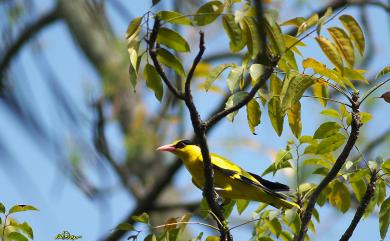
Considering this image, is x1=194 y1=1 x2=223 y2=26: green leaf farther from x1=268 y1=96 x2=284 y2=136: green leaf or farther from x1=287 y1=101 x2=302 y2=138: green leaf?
x1=287 y1=101 x2=302 y2=138: green leaf

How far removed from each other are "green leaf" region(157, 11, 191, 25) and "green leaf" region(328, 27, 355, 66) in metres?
0.55

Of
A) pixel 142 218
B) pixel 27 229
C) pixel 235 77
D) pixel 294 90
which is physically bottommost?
pixel 142 218

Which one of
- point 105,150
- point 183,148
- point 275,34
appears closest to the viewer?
point 275,34

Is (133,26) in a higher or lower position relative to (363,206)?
higher

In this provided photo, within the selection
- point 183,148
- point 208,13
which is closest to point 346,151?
point 208,13

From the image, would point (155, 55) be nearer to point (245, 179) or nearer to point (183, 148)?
point (245, 179)

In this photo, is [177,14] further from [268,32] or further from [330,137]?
[330,137]

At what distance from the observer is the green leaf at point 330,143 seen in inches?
123

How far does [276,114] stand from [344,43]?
42 centimetres

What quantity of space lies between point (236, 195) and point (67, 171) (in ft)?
6.00

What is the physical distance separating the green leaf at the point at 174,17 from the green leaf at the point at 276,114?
0.50 meters

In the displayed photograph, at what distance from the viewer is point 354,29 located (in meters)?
2.77

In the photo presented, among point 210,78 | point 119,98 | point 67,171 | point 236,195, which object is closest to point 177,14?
point 210,78

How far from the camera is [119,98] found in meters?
11.0
